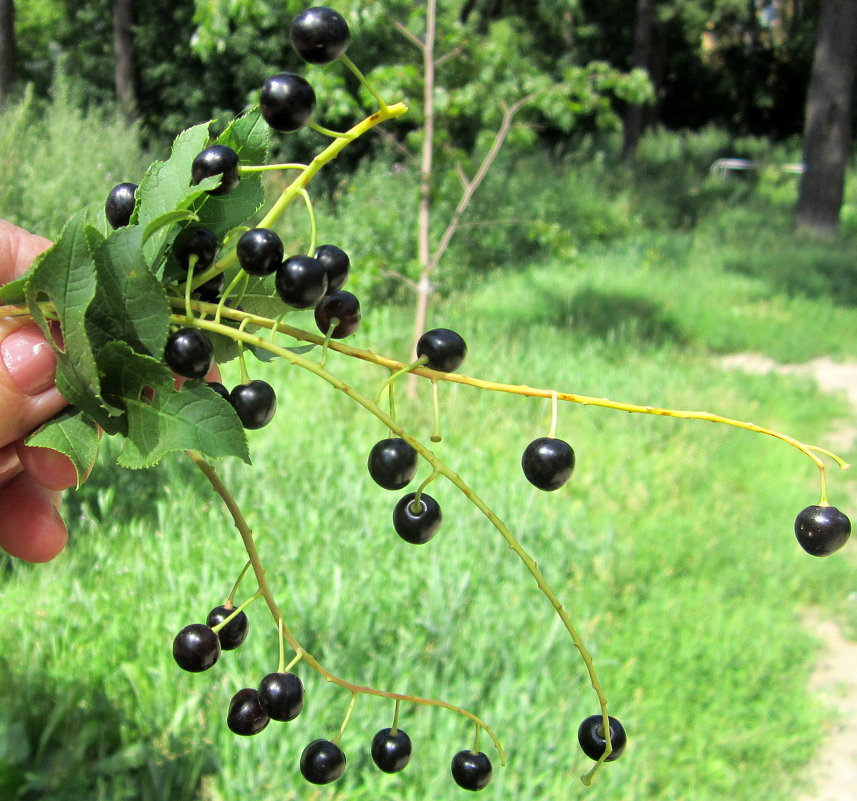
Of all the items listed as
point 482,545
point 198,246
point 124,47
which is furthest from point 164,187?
point 124,47

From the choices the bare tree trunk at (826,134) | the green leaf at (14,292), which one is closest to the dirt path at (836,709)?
the green leaf at (14,292)

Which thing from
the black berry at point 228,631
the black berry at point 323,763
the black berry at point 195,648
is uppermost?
the black berry at point 195,648

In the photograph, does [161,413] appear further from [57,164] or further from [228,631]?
[57,164]

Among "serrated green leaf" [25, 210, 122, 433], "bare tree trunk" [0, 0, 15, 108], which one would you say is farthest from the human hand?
"bare tree trunk" [0, 0, 15, 108]

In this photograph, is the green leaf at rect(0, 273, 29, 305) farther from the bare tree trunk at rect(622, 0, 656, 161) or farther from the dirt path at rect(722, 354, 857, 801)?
the bare tree trunk at rect(622, 0, 656, 161)

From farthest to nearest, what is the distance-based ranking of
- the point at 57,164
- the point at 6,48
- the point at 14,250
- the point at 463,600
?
the point at 6,48
the point at 57,164
the point at 463,600
the point at 14,250

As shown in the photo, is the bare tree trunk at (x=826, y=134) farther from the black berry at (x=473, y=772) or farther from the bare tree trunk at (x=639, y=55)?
the black berry at (x=473, y=772)
